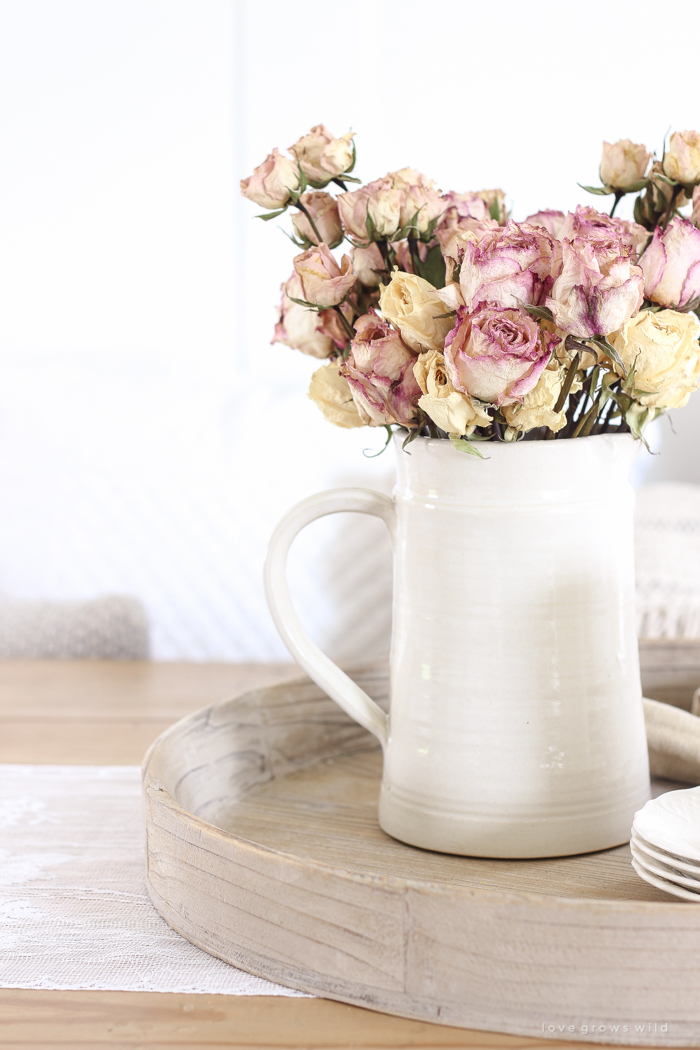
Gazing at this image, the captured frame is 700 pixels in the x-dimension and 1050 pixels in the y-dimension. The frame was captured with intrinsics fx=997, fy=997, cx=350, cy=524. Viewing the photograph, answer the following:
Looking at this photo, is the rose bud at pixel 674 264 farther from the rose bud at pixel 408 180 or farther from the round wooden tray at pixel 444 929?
the round wooden tray at pixel 444 929

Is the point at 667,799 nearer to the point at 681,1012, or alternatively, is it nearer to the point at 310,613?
the point at 681,1012

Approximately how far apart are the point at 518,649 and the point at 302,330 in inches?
7.7

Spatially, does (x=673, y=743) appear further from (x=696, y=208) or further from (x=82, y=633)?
(x=82, y=633)

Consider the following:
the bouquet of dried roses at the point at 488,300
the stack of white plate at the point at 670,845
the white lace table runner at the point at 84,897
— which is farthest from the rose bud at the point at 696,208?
the white lace table runner at the point at 84,897

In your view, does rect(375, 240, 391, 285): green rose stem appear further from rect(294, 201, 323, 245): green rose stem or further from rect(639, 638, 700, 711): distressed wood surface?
rect(639, 638, 700, 711): distressed wood surface

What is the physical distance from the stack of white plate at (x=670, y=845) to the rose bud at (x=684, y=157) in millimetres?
289

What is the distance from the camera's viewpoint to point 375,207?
0.45 meters

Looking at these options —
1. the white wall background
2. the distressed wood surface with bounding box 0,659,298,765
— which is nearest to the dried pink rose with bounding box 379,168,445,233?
the distressed wood surface with bounding box 0,659,298,765

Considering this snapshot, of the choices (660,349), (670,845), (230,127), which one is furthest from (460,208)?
(230,127)

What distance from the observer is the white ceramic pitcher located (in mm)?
464

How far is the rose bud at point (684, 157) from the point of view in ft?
1.51

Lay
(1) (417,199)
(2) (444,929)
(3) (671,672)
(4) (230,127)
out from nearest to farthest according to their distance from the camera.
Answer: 1. (2) (444,929)
2. (1) (417,199)
3. (3) (671,672)
4. (4) (230,127)

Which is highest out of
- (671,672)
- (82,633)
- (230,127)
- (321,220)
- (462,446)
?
(230,127)

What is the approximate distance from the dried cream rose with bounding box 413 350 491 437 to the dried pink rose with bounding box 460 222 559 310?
3 centimetres
